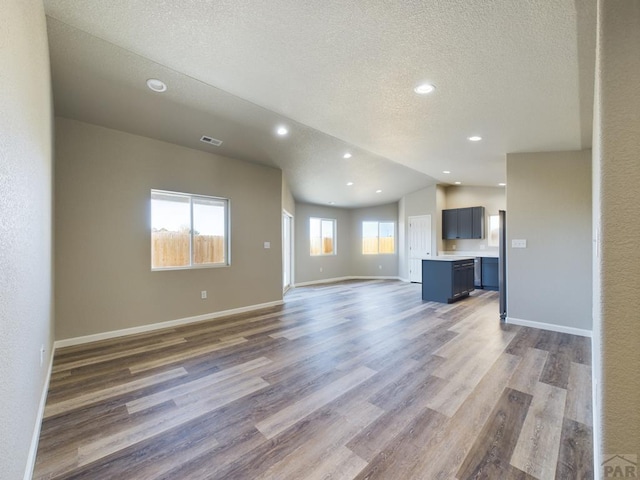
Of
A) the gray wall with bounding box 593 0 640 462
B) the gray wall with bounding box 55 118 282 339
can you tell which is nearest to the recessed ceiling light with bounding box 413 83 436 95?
the gray wall with bounding box 593 0 640 462

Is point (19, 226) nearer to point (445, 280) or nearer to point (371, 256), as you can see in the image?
point (445, 280)

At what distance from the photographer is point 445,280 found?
5828mm

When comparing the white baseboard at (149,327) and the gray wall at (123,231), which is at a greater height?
the gray wall at (123,231)

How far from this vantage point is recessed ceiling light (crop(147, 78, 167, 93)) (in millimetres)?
2723

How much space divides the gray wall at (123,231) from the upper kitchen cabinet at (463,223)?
Result: 20.0 feet

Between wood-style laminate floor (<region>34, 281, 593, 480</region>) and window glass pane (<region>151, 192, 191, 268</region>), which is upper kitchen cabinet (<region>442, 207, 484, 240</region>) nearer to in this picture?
wood-style laminate floor (<region>34, 281, 593, 480</region>)

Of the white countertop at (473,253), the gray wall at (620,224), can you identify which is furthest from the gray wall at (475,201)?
the gray wall at (620,224)

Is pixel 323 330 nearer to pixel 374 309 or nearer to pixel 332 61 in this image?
pixel 374 309

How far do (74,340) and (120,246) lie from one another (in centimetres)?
122

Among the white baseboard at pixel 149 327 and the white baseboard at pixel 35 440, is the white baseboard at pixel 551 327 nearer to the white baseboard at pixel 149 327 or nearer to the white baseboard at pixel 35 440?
the white baseboard at pixel 149 327

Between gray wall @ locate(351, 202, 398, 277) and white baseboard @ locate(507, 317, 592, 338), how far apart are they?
5.52 m

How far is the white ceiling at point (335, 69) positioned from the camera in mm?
1783

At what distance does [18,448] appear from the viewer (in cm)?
125

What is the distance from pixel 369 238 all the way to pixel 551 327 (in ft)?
20.8
